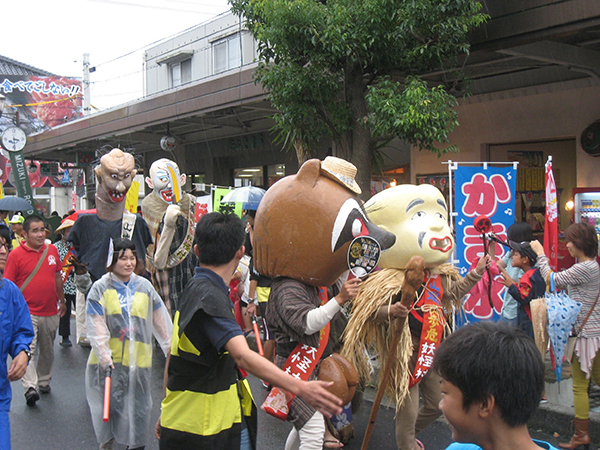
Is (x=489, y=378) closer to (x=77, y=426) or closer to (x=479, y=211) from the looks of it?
(x=77, y=426)

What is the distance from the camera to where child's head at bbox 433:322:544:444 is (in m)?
1.49

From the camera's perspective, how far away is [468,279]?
4.18 metres

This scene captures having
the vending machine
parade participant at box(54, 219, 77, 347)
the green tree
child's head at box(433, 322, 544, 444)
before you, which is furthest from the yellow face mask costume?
parade participant at box(54, 219, 77, 347)

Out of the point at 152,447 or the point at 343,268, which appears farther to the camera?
the point at 152,447

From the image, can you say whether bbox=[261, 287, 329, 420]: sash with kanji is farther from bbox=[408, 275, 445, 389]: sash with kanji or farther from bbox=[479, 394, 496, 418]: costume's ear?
bbox=[479, 394, 496, 418]: costume's ear

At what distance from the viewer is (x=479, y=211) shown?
616cm

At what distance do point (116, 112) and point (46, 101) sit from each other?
2597 cm

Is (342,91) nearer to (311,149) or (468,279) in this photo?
(311,149)

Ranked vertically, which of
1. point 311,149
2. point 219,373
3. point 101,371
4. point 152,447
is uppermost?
point 311,149

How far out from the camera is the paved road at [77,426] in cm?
472

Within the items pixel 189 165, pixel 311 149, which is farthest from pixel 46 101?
pixel 311 149

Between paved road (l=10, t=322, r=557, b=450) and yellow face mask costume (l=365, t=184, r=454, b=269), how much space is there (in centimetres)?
167

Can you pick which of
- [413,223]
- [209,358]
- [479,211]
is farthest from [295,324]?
[479,211]

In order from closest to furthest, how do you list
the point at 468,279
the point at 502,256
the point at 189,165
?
the point at 468,279 < the point at 502,256 < the point at 189,165
